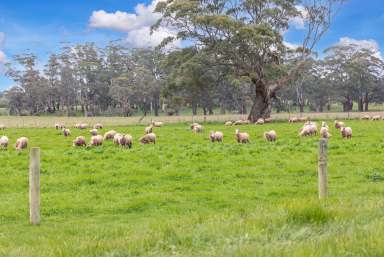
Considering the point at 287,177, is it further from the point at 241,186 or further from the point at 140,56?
the point at 140,56

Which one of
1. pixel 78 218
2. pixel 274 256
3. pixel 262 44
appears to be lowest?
pixel 78 218

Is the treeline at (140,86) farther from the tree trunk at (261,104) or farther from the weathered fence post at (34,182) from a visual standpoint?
the weathered fence post at (34,182)

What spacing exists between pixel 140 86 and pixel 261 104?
5493cm

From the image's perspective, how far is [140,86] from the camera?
10188 centimetres

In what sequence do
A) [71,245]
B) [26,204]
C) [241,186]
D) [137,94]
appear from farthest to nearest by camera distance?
[137,94], [241,186], [26,204], [71,245]

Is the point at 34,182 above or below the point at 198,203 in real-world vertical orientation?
above

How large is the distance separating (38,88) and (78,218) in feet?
354

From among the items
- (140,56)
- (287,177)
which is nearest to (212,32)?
(287,177)

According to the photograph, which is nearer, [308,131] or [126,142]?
[126,142]

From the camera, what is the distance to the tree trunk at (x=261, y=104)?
49594mm

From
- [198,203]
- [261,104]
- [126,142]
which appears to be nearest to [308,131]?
[126,142]

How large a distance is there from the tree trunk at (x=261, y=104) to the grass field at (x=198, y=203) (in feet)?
92.4

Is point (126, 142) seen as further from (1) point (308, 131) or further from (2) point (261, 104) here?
(2) point (261, 104)

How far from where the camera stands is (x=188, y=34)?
50250mm
